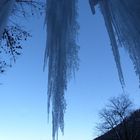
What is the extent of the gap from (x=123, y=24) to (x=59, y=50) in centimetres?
59

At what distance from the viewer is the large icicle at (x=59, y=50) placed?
3402 millimetres

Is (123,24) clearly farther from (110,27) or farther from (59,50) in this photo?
(59,50)

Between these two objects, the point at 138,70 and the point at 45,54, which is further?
the point at 45,54

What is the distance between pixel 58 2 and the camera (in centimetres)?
337

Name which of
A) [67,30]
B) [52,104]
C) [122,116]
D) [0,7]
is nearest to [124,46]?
[67,30]

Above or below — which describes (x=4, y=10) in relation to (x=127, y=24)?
above

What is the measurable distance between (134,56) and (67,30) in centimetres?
62

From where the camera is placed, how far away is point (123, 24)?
3215 mm

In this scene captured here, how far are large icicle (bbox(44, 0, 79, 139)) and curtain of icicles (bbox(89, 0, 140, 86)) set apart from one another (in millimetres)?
232

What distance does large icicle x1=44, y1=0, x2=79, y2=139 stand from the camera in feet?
11.2

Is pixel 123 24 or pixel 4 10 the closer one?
pixel 123 24

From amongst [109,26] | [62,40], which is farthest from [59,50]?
[109,26]

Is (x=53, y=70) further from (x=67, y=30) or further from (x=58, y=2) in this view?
(x=58, y=2)

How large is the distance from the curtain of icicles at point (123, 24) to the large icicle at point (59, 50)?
9.1 inches
